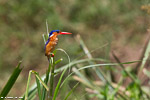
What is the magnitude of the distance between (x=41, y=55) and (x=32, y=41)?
0.55 feet

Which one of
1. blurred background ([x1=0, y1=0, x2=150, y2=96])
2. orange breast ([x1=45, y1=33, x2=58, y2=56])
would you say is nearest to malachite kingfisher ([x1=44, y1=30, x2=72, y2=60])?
orange breast ([x1=45, y1=33, x2=58, y2=56])

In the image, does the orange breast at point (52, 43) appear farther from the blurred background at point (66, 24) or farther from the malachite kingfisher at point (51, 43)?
the blurred background at point (66, 24)

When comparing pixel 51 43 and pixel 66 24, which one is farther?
pixel 66 24

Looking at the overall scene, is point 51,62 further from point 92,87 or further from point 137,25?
point 137,25

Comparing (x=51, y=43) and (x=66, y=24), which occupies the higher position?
(x=66, y=24)

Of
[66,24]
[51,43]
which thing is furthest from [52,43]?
[66,24]

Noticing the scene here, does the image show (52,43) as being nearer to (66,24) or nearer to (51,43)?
(51,43)

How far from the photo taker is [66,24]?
2.80 meters

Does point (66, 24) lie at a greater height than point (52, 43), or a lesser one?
greater

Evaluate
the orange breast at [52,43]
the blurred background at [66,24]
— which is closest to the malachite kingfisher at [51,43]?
the orange breast at [52,43]

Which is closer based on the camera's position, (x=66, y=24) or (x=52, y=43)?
(x=52, y=43)

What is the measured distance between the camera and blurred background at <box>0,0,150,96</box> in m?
2.71

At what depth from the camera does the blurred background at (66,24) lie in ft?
8.88

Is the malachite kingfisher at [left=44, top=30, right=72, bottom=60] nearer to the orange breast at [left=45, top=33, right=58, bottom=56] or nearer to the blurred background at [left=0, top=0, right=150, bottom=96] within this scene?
the orange breast at [left=45, top=33, right=58, bottom=56]
